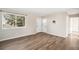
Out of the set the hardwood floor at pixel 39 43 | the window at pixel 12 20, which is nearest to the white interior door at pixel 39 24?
the hardwood floor at pixel 39 43

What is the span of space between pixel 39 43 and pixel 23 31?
0.50m

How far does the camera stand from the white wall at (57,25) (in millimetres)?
2150

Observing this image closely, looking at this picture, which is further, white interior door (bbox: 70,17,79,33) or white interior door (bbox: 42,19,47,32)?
white interior door (bbox: 42,19,47,32)

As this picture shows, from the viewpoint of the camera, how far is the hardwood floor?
209cm

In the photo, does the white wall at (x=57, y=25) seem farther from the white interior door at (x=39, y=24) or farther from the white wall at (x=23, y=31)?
the white wall at (x=23, y=31)

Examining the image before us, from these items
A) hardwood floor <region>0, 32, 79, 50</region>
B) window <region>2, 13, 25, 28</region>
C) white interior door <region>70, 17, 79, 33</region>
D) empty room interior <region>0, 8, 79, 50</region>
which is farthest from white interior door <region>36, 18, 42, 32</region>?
white interior door <region>70, 17, 79, 33</region>

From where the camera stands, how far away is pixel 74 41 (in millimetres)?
2094

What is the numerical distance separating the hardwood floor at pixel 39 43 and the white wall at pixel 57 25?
0.12 m

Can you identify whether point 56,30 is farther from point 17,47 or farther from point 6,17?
point 6,17

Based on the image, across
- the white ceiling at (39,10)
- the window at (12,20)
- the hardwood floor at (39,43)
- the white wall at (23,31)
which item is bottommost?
the hardwood floor at (39,43)

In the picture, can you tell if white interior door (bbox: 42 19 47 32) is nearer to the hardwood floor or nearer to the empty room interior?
the empty room interior

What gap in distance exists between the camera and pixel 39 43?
2146 mm
